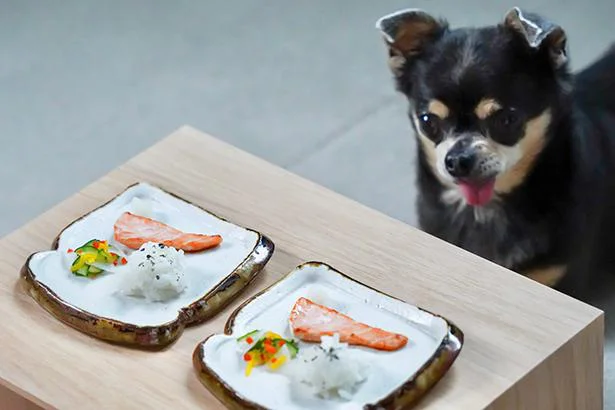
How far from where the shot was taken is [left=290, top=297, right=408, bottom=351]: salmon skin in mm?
1440

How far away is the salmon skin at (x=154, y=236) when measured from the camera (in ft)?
5.26

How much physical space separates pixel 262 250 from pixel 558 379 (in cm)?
37

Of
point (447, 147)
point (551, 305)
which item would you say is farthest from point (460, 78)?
point (551, 305)

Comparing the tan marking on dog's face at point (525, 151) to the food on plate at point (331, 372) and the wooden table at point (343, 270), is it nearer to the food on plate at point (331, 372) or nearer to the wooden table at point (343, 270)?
the wooden table at point (343, 270)

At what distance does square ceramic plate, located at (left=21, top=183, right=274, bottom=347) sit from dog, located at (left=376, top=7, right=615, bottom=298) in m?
0.31

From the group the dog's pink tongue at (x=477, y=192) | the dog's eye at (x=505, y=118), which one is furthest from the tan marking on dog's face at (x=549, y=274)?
the dog's eye at (x=505, y=118)

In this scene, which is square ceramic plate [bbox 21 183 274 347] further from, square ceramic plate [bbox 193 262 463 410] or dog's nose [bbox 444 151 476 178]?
dog's nose [bbox 444 151 476 178]

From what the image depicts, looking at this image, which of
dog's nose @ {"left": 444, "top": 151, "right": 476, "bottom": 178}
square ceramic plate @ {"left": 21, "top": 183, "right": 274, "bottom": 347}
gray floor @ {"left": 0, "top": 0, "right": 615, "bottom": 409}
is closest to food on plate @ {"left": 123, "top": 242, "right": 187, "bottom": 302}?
square ceramic plate @ {"left": 21, "top": 183, "right": 274, "bottom": 347}

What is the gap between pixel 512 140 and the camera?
5.67ft

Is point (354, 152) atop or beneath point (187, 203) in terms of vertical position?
beneath

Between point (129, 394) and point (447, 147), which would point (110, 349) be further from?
point (447, 147)

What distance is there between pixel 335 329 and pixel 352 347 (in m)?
0.03

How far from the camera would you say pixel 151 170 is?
1795 millimetres

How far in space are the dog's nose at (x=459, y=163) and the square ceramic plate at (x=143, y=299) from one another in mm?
275
